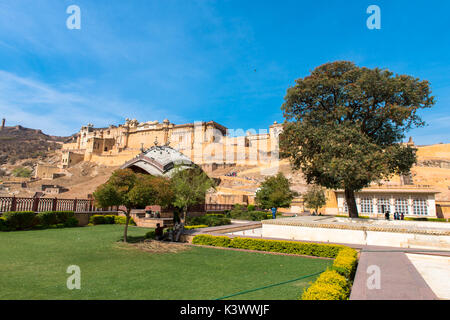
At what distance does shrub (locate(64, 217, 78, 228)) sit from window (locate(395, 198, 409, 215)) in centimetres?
3733

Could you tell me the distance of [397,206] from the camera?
113ft

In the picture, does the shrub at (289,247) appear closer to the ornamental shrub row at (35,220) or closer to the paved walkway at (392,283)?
the paved walkway at (392,283)

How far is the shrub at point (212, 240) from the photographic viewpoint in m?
12.7

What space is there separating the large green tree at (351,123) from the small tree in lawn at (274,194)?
53.6 feet

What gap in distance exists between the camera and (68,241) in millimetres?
13102

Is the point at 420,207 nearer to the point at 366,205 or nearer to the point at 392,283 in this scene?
the point at 366,205

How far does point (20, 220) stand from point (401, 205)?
4063cm

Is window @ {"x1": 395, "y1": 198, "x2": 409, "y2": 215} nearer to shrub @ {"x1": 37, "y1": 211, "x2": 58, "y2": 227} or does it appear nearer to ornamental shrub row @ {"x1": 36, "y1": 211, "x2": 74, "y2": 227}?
ornamental shrub row @ {"x1": 36, "y1": 211, "x2": 74, "y2": 227}

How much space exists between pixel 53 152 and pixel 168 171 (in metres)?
128

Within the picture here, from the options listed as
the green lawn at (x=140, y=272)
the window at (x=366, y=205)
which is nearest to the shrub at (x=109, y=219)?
the green lawn at (x=140, y=272)

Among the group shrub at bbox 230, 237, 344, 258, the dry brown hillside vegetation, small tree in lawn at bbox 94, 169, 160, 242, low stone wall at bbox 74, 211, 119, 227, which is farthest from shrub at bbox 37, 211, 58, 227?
the dry brown hillside vegetation
